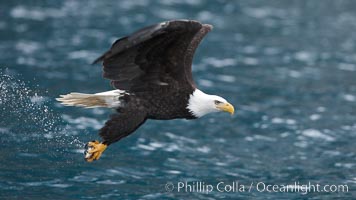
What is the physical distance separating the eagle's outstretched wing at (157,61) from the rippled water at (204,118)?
1.25 m

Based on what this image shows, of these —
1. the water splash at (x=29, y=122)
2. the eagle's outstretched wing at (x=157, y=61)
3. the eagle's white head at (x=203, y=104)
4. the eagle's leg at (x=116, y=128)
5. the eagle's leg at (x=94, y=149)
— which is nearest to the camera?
the eagle's outstretched wing at (x=157, y=61)

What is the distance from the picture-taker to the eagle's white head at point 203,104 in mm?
8273

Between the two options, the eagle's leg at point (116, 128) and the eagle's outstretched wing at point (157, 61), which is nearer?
the eagle's outstretched wing at point (157, 61)

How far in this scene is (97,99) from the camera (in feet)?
27.7

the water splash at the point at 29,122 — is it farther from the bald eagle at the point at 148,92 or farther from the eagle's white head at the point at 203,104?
the eagle's white head at the point at 203,104

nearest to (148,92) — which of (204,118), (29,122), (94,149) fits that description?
(94,149)

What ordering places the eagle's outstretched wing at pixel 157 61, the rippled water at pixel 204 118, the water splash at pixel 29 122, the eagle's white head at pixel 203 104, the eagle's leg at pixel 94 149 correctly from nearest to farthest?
the eagle's outstretched wing at pixel 157 61
the eagle's leg at pixel 94 149
the eagle's white head at pixel 203 104
the rippled water at pixel 204 118
the water splash at pixel 29 122

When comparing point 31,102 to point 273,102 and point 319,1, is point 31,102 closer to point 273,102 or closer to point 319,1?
point 273,102

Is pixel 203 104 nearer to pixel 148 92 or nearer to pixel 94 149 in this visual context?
pixel 148 92

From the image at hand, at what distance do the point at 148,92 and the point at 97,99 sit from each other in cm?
53

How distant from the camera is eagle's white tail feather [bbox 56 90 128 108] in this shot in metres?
8.34

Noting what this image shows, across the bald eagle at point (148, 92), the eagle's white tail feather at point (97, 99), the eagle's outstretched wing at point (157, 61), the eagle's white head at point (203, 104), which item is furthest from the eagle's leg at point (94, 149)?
the eagle's white head at point (203, 104)

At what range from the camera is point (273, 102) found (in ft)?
41.2

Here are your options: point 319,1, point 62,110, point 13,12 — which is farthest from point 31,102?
point 319,1
